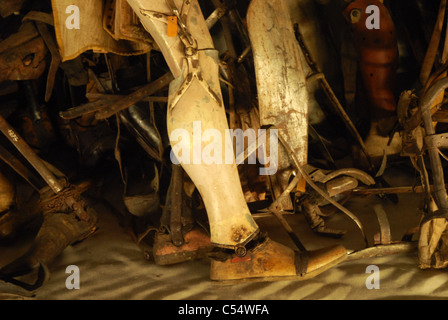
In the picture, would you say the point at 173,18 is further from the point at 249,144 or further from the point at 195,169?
the point at 249,144

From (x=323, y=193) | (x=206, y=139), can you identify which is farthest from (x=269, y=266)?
(x=206, y=139)

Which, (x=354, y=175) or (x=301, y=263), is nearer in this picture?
(x=301, y=263)

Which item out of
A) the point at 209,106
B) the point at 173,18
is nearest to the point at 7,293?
the point at 209,106

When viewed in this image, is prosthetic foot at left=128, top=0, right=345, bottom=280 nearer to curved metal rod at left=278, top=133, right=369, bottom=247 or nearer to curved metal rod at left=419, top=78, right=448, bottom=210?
curved metal rod at left=278, top=133, right=369, bottom=247

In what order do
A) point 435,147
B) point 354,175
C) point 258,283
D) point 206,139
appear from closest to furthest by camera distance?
1. point 206,139
2. point 435,147
3. point 258,283
4. point 354,175

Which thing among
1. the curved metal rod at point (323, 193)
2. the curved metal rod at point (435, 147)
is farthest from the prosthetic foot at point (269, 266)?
the curved metal rod at point (435, 147)

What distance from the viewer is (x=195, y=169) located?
68.0 inches

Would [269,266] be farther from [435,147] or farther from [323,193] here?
[435,147]

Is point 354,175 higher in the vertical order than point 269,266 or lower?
higher

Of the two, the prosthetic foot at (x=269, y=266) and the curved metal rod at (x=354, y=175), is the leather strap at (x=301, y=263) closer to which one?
the prosthetic foot at (x=269, y=266)

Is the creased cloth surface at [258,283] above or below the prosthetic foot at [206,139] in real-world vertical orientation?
below

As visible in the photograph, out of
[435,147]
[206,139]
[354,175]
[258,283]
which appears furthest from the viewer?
[354,175]

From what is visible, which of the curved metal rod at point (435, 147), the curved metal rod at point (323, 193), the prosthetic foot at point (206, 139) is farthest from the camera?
Answer: the curved metal rod at point (323, 193)

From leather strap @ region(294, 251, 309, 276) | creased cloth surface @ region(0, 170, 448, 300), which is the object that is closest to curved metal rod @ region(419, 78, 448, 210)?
creased cloth surface @ region(0, 170, 448, 300)
